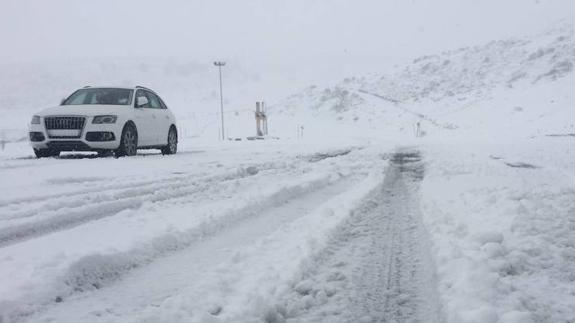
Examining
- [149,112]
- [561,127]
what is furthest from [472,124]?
[149,112]

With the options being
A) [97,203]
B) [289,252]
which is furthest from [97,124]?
[289,252]

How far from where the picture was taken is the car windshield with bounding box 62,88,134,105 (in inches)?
437

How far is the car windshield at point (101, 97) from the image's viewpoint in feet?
36.4

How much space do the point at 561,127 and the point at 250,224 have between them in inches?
1159

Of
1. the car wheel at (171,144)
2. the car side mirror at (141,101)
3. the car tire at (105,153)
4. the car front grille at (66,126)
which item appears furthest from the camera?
the car wheel at (171,144)

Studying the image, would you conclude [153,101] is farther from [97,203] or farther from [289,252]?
[289,252]

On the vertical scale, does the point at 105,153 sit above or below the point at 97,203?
above

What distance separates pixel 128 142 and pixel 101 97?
1390 millimetres

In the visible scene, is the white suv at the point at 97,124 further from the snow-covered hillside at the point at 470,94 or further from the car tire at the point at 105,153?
the snow-covered hillside at the point at 470,94

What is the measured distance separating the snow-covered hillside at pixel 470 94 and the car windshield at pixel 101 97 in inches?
954

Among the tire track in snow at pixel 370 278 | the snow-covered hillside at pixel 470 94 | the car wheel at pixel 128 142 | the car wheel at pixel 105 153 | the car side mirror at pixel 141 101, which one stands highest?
the snow-covered hillside at pixel 470 94

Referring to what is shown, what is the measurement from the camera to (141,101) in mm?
11422

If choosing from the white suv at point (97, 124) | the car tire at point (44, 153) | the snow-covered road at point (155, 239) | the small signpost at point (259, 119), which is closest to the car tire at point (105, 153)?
the white suv at point (97, 124)

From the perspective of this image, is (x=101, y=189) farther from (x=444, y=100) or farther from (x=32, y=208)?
(x=444, y=100)
